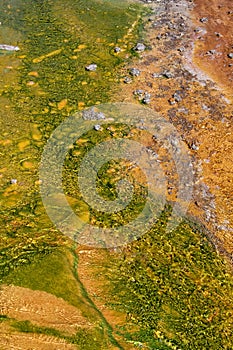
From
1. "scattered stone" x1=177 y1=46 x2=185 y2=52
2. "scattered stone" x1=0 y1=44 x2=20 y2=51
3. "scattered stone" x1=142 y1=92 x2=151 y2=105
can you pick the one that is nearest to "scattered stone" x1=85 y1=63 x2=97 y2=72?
"scattered stone" x1=142 y1=92 x2=151 y2=105

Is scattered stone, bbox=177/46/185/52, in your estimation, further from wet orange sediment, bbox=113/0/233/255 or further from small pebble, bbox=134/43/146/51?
small pebble, bbox=134/43/146/51

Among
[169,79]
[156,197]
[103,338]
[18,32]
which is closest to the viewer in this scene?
[103,338]

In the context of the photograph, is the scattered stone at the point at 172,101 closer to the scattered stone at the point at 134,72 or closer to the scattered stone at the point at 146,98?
the scattered stone at the point at 146,98

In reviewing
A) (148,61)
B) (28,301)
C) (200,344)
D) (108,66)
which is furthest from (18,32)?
(200,344)

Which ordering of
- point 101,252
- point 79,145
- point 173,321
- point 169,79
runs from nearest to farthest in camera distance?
1. point 173,321
2. point 101,252
3. point 79,145
4. point 169,79

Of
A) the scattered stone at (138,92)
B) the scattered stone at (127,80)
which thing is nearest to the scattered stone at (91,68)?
the scattered stone at (127,80)

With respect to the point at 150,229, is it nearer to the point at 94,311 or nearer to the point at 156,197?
the point at 156,197
